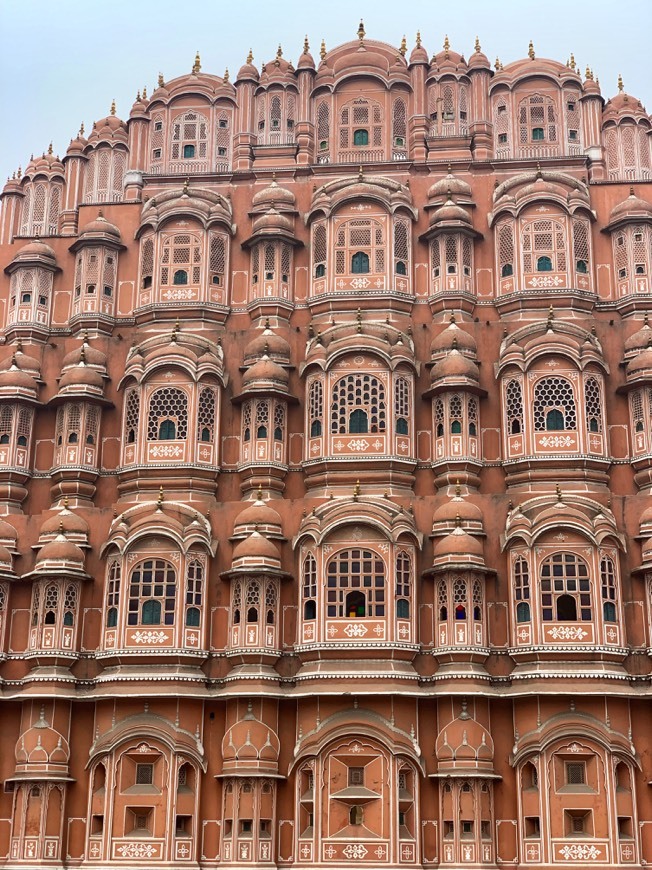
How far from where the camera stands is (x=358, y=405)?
39281 millimetres

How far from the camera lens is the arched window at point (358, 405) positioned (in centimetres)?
3916

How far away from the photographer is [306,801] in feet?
115

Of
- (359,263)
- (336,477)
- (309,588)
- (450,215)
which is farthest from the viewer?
(359,263)

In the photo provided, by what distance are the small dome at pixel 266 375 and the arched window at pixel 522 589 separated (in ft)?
31.7

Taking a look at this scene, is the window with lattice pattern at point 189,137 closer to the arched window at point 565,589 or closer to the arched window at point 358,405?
the arched window at point 358,405

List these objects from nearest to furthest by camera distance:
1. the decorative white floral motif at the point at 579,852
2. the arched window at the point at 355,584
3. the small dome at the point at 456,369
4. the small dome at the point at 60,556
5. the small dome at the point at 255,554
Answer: the decorative white floral motif at the point at 579,852 → the arched window at the point at 355,584 → the small dome at the point at 255,554 → the small dome at the point at 60,556 → the small dome at the point at 456,369

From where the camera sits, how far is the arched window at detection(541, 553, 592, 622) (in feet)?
117

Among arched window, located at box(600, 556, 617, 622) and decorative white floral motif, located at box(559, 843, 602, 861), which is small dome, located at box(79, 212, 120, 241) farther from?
decorative white floral motif, located at box(559, 843, 602, 861)

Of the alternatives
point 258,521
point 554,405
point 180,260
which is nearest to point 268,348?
point 180,260

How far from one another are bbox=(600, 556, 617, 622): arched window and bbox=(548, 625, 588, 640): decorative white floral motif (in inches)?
34.4

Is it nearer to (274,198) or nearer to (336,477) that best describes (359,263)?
(274,198)

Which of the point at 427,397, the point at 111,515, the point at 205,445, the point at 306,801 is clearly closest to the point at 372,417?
the point at 427,397

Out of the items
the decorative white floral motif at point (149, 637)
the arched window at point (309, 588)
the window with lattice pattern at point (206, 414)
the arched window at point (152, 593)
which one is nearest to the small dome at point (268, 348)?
the window with lattice pattern at point (206, 414)

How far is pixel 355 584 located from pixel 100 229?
54.2ft
